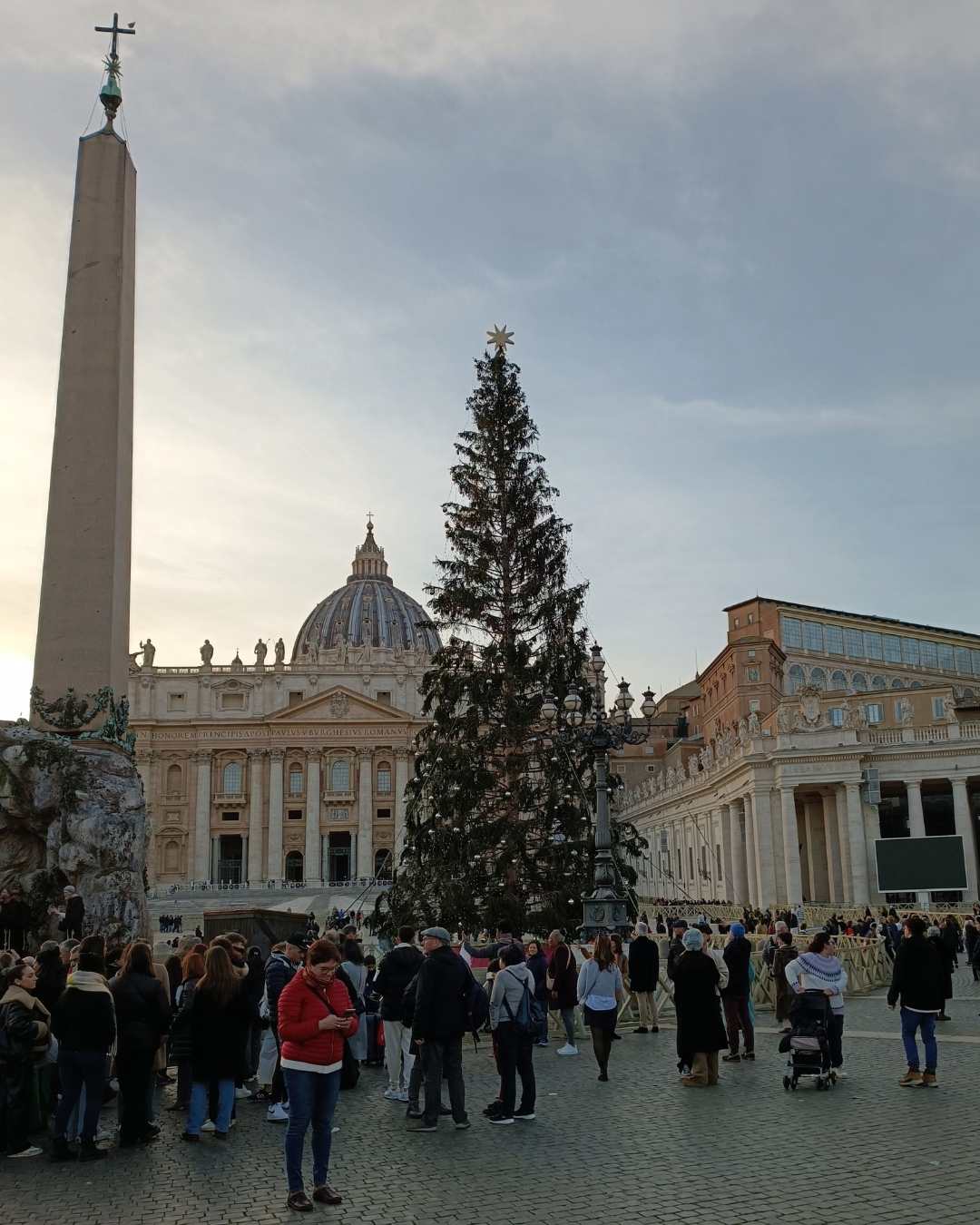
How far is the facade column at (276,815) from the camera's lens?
88.6m

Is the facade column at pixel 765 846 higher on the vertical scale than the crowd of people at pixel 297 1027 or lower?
higher

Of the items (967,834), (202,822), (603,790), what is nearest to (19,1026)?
(603,790)

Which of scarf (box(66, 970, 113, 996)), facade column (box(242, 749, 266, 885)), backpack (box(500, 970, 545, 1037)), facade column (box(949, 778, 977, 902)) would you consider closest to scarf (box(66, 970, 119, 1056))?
scarf (box(66, 970, 113, 996))

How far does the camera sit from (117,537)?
17656mm

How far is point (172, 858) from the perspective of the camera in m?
89.1

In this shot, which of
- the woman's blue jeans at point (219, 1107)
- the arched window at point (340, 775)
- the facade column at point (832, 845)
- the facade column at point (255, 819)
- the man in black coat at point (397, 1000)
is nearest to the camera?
the woman's blue jeans at point (219, 1107)

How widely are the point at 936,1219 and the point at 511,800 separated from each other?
1637cm

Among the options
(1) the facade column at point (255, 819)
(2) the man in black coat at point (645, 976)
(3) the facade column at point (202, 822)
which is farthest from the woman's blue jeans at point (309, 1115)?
(3) the facade column at point (202, 822)

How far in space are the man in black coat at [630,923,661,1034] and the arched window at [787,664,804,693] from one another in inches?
2201

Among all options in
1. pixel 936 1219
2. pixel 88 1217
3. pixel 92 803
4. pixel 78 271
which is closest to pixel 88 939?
pixel 88 1217

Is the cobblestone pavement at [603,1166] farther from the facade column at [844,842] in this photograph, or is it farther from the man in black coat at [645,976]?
the facade column at [844,842]

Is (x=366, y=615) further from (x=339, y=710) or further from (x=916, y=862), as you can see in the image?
(x=916, y=862)

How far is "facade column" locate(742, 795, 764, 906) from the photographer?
134 feet

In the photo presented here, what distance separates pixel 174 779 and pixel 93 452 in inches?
3055
